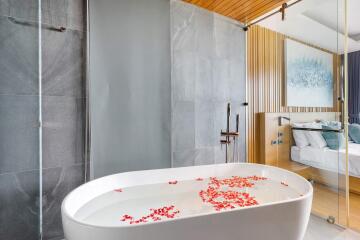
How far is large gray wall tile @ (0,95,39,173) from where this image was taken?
146 cm

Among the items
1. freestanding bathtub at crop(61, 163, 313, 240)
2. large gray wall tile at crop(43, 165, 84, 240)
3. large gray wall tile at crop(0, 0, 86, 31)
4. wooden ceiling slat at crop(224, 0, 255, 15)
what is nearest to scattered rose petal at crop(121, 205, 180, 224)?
freestanding bathtub at crop(61, 163, 313, 240)

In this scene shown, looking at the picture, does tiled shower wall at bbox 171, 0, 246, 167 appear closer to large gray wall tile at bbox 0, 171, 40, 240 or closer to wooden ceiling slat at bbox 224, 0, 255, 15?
wooden ceiling slat at bbox 224, 0, 255, 15

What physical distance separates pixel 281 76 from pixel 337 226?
1914 millimetres

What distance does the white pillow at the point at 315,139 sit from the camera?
2385 mm

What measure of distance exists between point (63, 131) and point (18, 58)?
0.63 meters

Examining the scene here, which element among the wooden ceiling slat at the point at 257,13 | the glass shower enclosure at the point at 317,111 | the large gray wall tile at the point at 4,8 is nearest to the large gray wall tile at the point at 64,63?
the large gray wall tile at the point at 4,8

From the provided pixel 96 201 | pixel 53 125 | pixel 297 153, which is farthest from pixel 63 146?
pixel 297 153

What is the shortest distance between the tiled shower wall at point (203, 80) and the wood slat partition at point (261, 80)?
0.13 metres

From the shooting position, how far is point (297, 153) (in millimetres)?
2617

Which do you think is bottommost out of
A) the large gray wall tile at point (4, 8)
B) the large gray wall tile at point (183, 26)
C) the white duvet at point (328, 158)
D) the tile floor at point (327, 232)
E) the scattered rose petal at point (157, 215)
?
the tile floor at point (327, 232)

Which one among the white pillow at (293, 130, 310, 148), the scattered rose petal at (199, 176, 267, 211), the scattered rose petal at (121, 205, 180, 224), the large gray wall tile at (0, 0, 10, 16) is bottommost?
the scattered rose petal at (121, 205, 180, 224)

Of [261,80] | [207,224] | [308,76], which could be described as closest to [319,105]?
[308,76]

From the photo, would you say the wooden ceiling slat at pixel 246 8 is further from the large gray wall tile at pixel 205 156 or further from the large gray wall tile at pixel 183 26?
the large gray wall tile at pixel 205 156

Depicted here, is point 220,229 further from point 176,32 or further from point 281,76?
point 281,76
